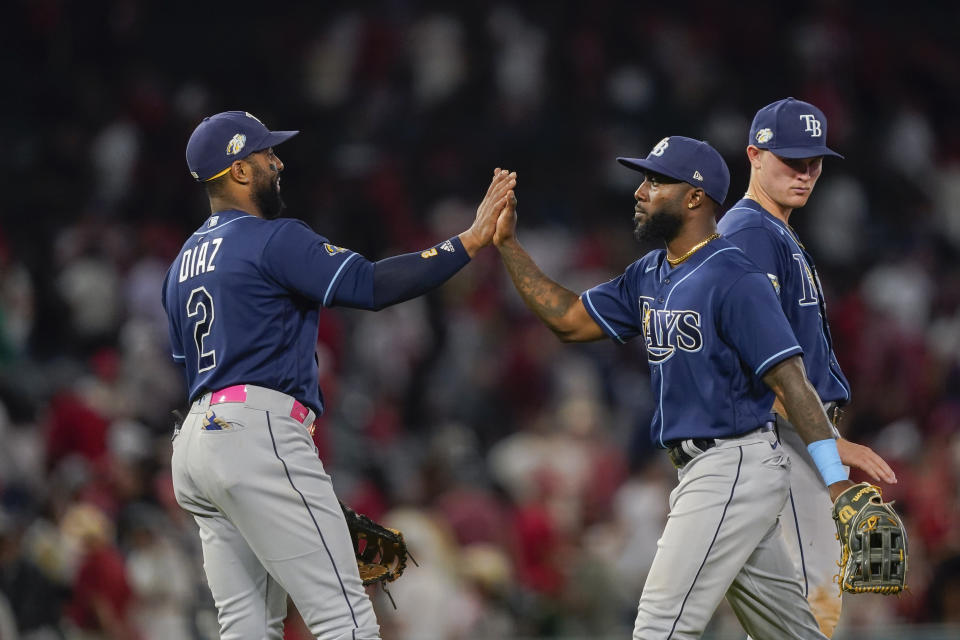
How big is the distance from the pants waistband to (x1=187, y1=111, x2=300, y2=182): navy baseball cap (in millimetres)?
752

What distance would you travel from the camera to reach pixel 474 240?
4844mm

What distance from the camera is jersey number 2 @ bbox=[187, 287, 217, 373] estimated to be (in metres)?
4.50

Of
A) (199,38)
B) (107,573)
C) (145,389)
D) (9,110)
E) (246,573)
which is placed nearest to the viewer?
(246,573)

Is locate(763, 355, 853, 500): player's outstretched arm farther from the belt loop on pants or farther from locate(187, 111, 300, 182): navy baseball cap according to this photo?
locate(187, 111, 300, 182): navy baseball cap

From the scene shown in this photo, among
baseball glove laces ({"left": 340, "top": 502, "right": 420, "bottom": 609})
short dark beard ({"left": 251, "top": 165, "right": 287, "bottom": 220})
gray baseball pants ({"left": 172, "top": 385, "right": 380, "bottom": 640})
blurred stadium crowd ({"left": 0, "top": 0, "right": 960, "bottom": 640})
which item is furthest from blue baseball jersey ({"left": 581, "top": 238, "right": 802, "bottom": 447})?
blurred stadium crowd ({"left": 0, "top": 0, "right": 960, "bottom": 640})

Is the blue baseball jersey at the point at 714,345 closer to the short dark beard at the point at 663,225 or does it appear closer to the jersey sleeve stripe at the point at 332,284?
the short dark beard at the point at 663,225

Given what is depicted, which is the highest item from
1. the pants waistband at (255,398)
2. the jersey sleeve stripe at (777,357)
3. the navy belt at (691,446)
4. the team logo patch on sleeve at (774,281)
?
the team logo patch on sleeve at (774,281)

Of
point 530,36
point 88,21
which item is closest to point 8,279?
point 88,21

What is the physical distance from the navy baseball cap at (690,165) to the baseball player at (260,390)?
733 millimetres

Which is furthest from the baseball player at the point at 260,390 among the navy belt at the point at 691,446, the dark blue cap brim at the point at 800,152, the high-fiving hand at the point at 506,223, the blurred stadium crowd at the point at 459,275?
the blurred stadium crowd at the point at 459,275

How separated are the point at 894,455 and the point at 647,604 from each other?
6625mm

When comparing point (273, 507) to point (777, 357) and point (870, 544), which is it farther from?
point (870, 544)

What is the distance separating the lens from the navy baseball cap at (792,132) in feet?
16.9

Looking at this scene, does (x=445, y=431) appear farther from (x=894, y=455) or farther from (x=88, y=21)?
(x=88, y=21)
